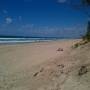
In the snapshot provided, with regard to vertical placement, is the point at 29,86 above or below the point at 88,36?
below

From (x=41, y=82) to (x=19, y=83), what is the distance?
91cm

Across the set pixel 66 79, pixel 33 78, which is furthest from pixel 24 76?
pixel 66 79

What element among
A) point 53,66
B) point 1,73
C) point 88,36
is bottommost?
point 1,73

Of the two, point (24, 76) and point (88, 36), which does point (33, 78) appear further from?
point (88, 36)

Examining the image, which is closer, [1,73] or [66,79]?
[66,79]

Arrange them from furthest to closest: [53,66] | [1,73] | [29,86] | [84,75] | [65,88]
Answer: [1,73], [53,66], [29,86], [84,75], [65,88]

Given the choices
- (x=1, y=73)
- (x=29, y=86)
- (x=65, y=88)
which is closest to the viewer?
(x=65, y=88)

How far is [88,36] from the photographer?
10.5 metres

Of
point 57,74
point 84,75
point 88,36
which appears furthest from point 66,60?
point 88,36

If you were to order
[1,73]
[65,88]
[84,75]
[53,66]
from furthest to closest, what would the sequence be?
[1,73]
[53,66]
[84,75]
[65,88]

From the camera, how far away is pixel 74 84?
17.7ft

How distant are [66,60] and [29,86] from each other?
1.88 metres

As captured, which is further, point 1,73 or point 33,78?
point 1,73

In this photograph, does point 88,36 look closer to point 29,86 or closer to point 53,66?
point 53,66
